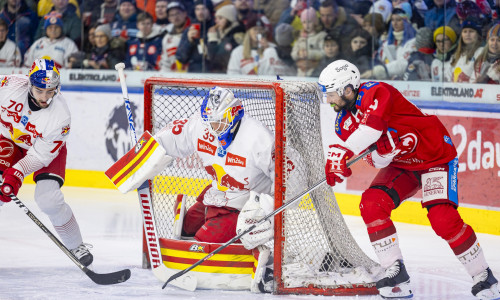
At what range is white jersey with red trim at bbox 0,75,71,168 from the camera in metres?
4.32

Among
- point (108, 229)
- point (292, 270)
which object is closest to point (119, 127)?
point (108, 229)

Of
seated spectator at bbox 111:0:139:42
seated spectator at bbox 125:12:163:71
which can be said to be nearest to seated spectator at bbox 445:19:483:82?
seated spectator at bbox 125:12:163:71

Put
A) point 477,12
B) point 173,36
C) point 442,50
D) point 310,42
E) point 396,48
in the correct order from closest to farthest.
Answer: point 477,12, point 442,50, point 396,48, point 310,42, point 173,36

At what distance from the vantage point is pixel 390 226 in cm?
393

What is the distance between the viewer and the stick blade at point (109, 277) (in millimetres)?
4250

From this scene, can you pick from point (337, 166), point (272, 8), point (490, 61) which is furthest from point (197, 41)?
point (337, 166)

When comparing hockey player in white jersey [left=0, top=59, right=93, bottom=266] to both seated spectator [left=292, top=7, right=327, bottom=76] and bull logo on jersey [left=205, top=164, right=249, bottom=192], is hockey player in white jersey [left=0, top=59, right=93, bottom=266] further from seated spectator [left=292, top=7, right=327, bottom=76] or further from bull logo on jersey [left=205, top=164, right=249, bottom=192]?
seated spectator [left=292, top=7, right=327, bottom=76]

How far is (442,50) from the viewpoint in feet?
20.3

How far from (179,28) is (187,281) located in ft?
12.5

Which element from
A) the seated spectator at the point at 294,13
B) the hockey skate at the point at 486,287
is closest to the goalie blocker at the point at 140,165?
the hockey skate at the point at 486,287

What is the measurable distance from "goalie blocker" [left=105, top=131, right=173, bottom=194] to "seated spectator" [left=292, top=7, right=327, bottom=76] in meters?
2.85

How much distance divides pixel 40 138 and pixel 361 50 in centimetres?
305

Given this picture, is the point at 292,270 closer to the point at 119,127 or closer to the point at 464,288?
the point at 464,288

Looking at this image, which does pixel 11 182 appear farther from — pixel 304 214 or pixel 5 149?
pixel 304 214
